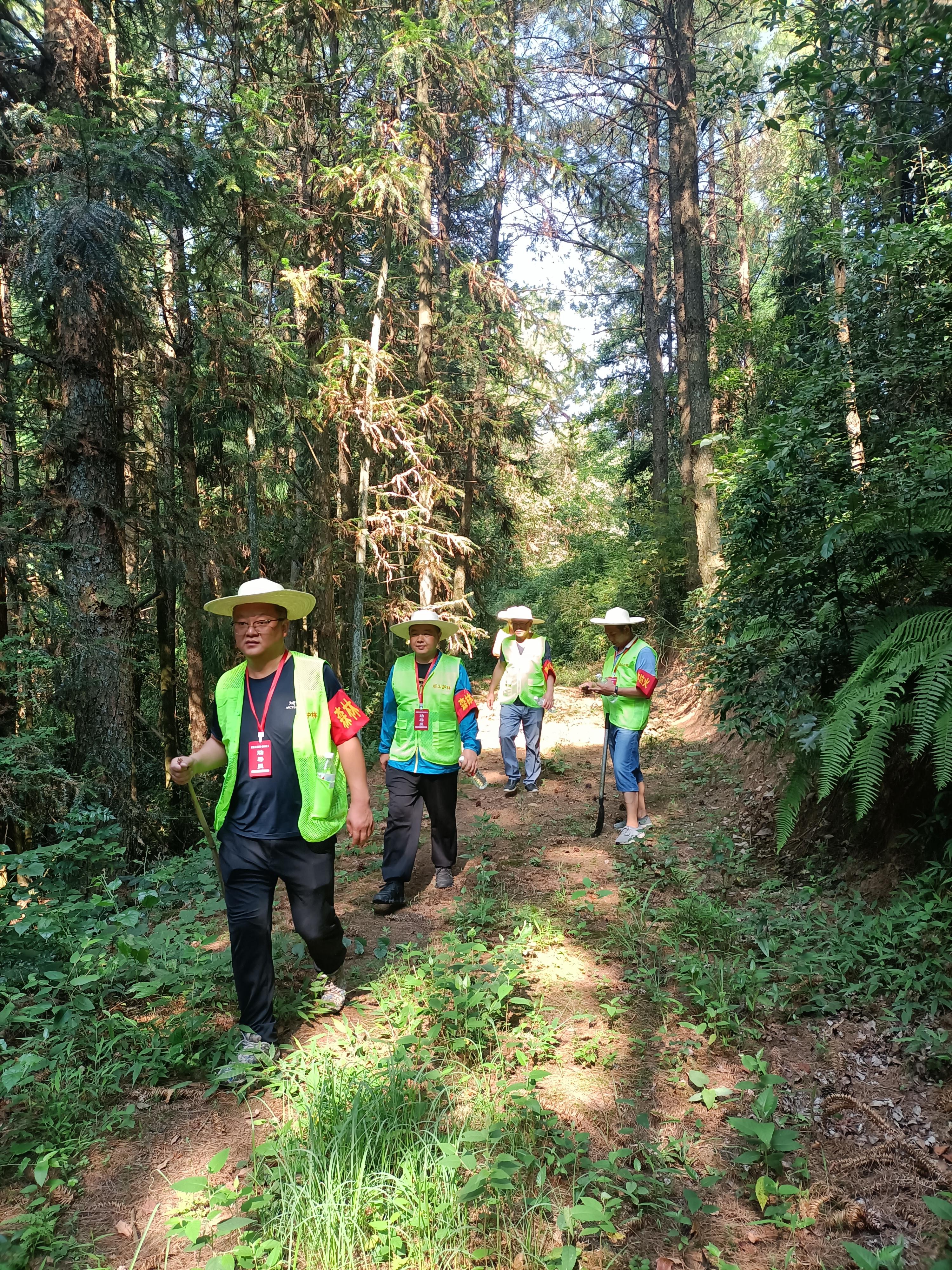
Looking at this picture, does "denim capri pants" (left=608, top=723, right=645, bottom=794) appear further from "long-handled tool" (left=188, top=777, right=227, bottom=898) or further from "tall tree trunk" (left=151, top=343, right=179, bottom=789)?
"tall tree trunk" (left=151, top=343, right=179, bottom=789)

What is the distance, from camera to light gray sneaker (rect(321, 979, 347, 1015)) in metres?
4.10

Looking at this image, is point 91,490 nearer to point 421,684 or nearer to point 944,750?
point 421,684

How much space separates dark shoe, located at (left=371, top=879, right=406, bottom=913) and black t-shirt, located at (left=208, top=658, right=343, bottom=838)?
82.7 inches

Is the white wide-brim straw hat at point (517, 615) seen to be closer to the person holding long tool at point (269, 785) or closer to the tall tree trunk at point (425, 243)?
the person holding long tool at point (269, 785)

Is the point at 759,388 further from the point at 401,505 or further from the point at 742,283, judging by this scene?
the point at 742,283

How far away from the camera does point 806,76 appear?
6.32m

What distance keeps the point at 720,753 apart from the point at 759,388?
29.4 feet

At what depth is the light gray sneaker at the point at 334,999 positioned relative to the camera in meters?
4.10

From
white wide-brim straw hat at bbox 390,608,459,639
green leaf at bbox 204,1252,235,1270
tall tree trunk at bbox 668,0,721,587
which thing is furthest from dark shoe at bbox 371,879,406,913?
tall tree trunk at bbox 668,0,721,587

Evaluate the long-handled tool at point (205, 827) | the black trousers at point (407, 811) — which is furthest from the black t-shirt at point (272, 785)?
the black trousers at point (407, 811)

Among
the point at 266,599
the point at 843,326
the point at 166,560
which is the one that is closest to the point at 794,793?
the point at 266,599

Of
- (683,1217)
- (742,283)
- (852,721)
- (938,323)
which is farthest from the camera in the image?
(742,283)

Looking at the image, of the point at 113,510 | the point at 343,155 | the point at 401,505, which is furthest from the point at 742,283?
the point at 113,510

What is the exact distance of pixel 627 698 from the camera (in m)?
6.68
